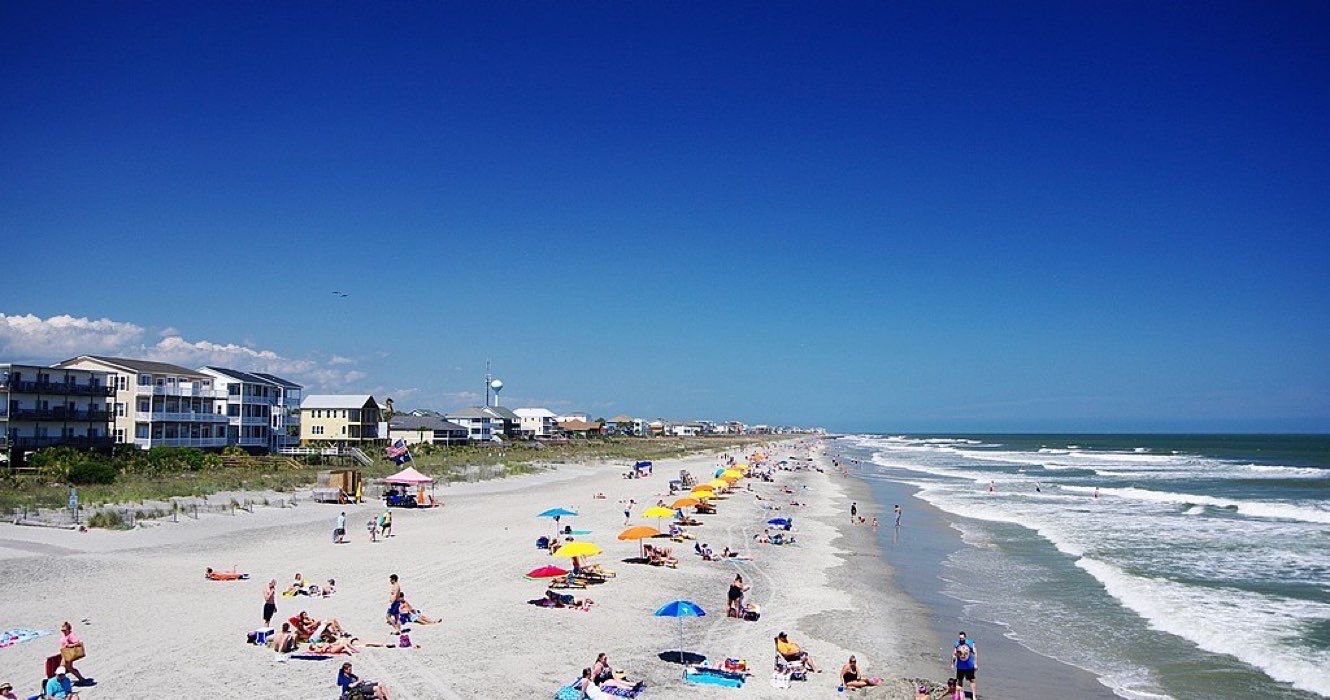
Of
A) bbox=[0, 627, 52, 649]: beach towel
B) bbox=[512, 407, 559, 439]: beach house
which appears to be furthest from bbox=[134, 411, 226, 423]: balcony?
bbox=[512, 407, 559, 439]: beach house

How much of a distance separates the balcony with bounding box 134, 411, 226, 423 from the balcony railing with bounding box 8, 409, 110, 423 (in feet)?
6.69

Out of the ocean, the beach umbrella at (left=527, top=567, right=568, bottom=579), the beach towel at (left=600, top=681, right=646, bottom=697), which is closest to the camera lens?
the beach towel at (left=600, top=681, right=646, bottom=697)

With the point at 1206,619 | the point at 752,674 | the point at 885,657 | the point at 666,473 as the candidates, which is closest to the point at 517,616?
the point at 752,674

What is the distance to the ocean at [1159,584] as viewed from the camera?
51.5ft

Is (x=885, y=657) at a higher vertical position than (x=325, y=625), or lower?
lower

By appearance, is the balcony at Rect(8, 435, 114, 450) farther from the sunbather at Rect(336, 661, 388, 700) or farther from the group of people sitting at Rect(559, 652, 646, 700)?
the group of people sitting at Rect(559, 652, 646, 700)

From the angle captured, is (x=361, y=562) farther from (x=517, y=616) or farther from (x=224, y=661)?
(x=224, y=661)

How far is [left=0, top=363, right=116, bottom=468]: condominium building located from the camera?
4600 cm

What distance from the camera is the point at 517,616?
1722cm

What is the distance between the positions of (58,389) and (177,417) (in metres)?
8.43

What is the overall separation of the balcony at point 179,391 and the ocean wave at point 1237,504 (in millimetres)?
57621

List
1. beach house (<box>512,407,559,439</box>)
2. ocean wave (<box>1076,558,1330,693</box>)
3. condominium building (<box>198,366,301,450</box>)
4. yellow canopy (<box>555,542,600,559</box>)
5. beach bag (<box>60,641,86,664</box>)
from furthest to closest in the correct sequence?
beach house (<box>512,407,559,439</box>), condominium building (<box>198,366,301,450</box>), yellow canopy (<box>555,542,600,559</box>), ocean wave (<box>1076,558,1330,693</box>), beach bag (<box>60,641,86,664</box>)

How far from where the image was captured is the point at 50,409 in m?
48.7

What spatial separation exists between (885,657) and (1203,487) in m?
50.7
